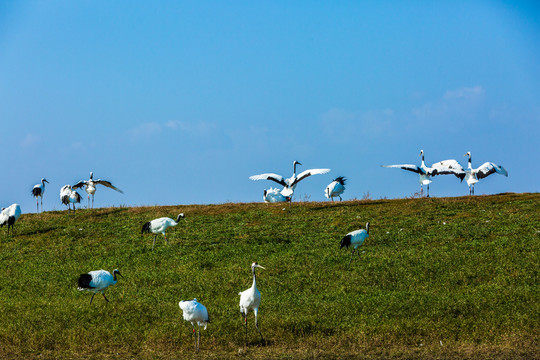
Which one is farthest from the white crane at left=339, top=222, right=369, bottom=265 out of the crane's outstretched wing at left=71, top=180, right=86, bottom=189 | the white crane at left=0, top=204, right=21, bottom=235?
the crane's outstretched wing at left=71, top=180, right=86, bottom=189

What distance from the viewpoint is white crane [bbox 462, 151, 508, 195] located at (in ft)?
125

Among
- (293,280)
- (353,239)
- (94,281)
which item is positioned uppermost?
(353,239)

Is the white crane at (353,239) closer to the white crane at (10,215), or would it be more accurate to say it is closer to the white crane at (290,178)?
the white crane at (290,178)

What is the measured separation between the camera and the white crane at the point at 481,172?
3812 cm

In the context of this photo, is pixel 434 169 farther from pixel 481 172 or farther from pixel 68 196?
pixel 68 196

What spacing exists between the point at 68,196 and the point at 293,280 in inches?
859

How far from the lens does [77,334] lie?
54.1ft

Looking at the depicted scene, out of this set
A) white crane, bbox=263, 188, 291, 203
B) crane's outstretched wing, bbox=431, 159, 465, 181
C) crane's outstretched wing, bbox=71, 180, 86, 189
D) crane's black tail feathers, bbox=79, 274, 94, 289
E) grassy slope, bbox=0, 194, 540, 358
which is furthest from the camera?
white crane, bbox=263, 188, 291, 203

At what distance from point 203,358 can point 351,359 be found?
3.42 m

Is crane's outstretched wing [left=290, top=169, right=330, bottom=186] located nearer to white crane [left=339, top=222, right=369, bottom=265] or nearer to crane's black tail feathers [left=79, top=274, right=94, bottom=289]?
white crane [left=339, top=222, right=369, bottom=265]

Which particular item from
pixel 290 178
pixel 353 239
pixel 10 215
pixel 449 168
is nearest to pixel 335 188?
pixel 290 178

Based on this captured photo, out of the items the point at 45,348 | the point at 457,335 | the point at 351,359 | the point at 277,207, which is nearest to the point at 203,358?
the point at 351,359

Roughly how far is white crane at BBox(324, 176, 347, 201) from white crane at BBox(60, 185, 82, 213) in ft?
53.4

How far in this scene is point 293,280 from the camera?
22453 millimetres
